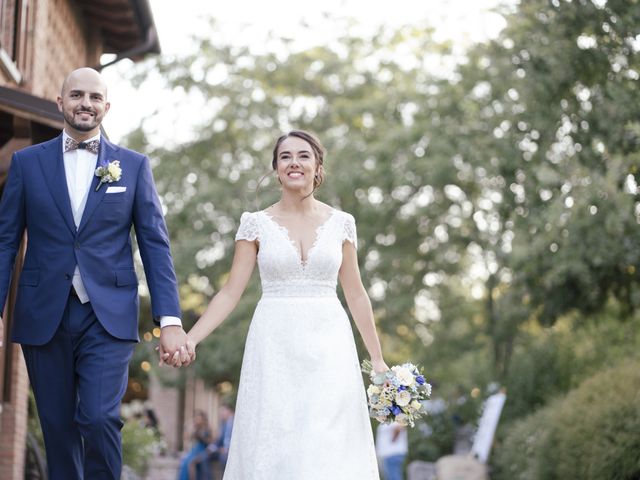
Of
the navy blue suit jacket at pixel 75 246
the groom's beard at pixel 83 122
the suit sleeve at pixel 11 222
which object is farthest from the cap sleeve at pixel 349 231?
the suit sleeve at pixel 11 222

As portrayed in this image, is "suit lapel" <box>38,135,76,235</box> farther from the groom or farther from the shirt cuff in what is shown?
the shirt cuff

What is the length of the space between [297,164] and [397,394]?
4.42 ft

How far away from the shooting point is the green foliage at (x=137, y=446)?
1540 cm

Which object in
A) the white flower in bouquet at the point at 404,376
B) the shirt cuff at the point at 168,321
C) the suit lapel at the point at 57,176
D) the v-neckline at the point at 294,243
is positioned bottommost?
the white flower in bouquet at the point at 404,376

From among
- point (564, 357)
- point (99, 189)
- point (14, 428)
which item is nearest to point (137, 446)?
point (14, 428)

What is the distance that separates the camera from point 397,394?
633cm

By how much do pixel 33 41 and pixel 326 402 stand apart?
22.4 feet

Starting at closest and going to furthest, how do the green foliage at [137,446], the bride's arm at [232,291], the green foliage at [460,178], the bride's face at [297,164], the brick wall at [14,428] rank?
the bride's arm at [232,291]
the bride's face at [297,164]
the brick wall at [14,428]
the green foliage at [460,178]
the green foliage at [137,446]

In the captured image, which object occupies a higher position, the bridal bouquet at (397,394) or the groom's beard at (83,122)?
the groom's beard at (83,122)

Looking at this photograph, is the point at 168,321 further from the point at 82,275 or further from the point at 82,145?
the point at 82,145

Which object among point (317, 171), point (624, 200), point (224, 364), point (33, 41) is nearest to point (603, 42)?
point (624, 200)

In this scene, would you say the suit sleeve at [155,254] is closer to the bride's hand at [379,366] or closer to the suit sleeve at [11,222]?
the suit sleeve at [11,222]

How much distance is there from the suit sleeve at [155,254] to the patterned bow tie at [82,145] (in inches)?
10.9

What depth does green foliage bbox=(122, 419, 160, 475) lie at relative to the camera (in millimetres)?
15398
